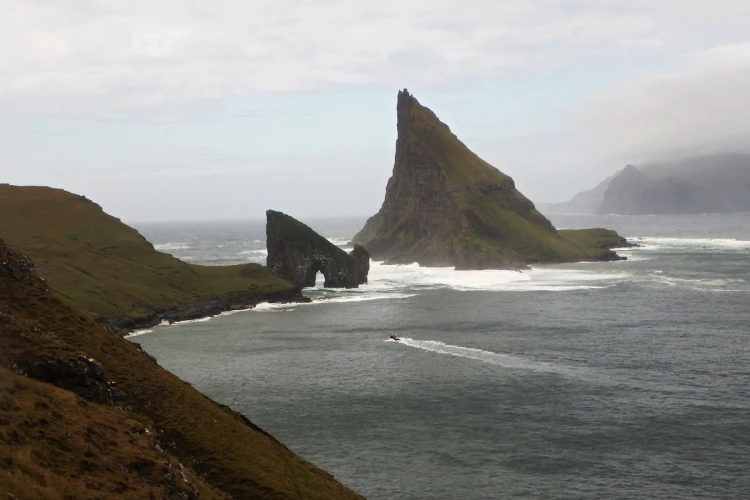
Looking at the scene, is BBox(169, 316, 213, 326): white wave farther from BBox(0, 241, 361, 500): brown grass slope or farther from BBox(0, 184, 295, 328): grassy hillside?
BBox(0, 241, 361, 500): brown grass slope

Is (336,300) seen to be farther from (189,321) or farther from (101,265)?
(101,265)

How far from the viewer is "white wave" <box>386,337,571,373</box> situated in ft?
239

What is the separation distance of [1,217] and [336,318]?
238 feet

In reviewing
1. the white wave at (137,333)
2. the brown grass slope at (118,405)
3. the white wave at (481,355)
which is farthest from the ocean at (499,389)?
the brown grass slope at (118,405)

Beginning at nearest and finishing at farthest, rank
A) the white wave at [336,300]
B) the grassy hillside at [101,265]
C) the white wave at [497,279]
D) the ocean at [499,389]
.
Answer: the ocean at [499,389] → the grassy hillside at [101,265] → the white wave at [336,300] → the white wave at [497,279]

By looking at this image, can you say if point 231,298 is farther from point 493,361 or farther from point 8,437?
point 8,437

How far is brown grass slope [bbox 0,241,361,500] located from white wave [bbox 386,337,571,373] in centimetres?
3871

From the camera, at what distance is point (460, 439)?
52000 millimetres

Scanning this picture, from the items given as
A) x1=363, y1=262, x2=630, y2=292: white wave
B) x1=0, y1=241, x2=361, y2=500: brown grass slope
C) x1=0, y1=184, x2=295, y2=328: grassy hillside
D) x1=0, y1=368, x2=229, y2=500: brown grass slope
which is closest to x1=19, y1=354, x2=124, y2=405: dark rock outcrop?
x1=0, y1=241, x2=361, y2=500: brown grass slope

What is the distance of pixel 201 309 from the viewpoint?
4648 inches

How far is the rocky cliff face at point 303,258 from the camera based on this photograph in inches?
6019

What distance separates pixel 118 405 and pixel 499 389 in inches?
1602

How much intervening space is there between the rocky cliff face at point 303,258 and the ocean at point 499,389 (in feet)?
91.8

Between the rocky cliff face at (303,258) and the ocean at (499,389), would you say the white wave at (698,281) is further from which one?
the rocky cliff face at (303,258)
